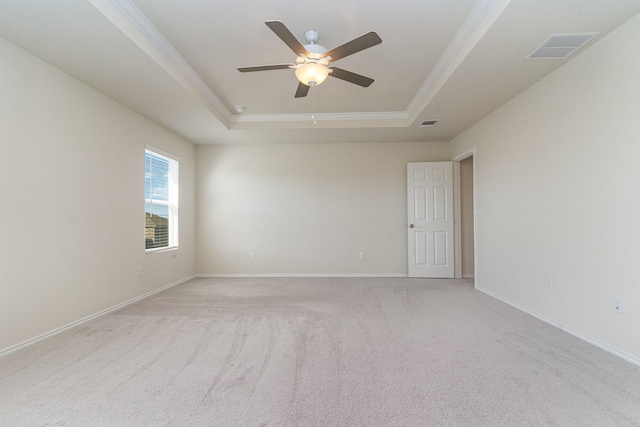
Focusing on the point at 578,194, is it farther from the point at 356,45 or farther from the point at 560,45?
the point at 356,45

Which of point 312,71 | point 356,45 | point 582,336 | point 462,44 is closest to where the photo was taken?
point 356,45

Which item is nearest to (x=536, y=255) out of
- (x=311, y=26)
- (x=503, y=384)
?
(x=503, y=384)

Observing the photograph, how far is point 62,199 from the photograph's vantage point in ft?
9.43

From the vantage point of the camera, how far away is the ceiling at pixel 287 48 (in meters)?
2.20

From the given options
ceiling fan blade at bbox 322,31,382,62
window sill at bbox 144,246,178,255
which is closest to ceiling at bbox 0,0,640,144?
ceiling fan blade at bbox 322,31,382,62

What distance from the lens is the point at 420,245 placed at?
5.38 metres

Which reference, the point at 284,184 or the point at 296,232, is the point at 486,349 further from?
the point at 284,184

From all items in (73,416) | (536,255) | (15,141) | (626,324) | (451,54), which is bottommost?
(73,416)

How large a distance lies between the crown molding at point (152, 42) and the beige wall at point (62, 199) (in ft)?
3.15

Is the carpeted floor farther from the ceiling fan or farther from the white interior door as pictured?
the ceiling fan

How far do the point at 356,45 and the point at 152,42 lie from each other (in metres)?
1.80

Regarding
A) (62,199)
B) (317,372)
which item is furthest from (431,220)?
(62,199)

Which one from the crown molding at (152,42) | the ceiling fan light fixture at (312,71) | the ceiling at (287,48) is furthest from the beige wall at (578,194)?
the crown molding at (152,42)

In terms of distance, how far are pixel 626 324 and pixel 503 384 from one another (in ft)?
3.95
